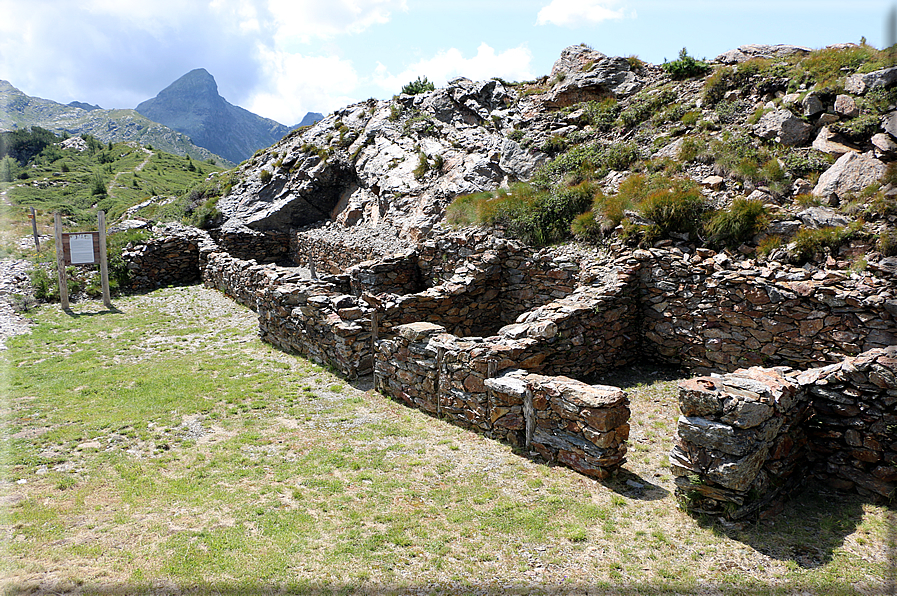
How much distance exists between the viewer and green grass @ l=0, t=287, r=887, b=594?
15.1 feet

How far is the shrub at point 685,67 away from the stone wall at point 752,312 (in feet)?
34.0

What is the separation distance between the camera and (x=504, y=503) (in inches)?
236

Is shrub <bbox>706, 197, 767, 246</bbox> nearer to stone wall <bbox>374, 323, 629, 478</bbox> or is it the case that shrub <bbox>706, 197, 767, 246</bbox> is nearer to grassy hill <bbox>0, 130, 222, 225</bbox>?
stone wall <bbox>374, 323, 629, 478</bbox>

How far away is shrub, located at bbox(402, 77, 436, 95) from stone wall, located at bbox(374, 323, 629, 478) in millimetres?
21455

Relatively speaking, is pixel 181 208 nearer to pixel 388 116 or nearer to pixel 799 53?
pixel 388 116

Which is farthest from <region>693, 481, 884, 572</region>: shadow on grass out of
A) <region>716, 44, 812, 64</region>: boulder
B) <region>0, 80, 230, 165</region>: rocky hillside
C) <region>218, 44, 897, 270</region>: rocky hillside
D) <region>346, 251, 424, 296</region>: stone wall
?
<region>0, 80, 230, 165</region>: rocky hillside

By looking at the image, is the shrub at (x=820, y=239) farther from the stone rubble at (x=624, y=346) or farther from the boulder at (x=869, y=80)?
the boulder at (x=869, y=80)

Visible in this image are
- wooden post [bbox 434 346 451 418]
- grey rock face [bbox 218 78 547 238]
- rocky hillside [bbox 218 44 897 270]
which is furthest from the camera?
grey rock face [bbox 218 78 547 238]

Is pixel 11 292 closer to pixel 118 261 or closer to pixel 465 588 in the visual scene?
pixel 118 261

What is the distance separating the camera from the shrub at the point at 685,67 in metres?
16.9

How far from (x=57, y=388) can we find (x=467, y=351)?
8.64 m

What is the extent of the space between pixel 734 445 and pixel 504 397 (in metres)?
3.24

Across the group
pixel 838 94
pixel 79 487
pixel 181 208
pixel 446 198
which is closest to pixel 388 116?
pixel 446 198

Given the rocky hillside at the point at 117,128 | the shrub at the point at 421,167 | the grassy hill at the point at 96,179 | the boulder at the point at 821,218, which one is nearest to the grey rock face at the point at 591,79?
the shrub at the point at 421,167
